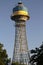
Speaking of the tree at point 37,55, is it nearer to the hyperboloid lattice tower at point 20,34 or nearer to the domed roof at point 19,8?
the hyperboloid lattice tower at point 20,34

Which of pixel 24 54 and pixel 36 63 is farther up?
pixel 36 63

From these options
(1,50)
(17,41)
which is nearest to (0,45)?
(1,50)

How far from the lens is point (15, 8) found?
440ft

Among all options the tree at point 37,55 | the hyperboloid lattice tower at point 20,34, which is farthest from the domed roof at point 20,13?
the tree at point 37,55

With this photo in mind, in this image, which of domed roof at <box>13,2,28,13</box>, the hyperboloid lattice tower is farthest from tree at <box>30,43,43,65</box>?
domed roof at <box>13,2,28,13</box>

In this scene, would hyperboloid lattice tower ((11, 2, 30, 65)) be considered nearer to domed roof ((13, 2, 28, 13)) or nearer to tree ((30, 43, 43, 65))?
domed roof ((13, 2, 28, 13))

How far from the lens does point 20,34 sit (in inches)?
5354

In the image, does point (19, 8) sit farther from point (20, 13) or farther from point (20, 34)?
point (20, 34)

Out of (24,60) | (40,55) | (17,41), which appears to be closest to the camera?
(40,55)

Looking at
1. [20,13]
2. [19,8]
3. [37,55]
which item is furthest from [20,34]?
[37,55]

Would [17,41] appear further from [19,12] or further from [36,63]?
[36,63]

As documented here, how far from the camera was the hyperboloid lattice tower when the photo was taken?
127125mm

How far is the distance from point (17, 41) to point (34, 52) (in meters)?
90.4

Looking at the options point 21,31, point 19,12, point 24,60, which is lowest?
point 24,60
